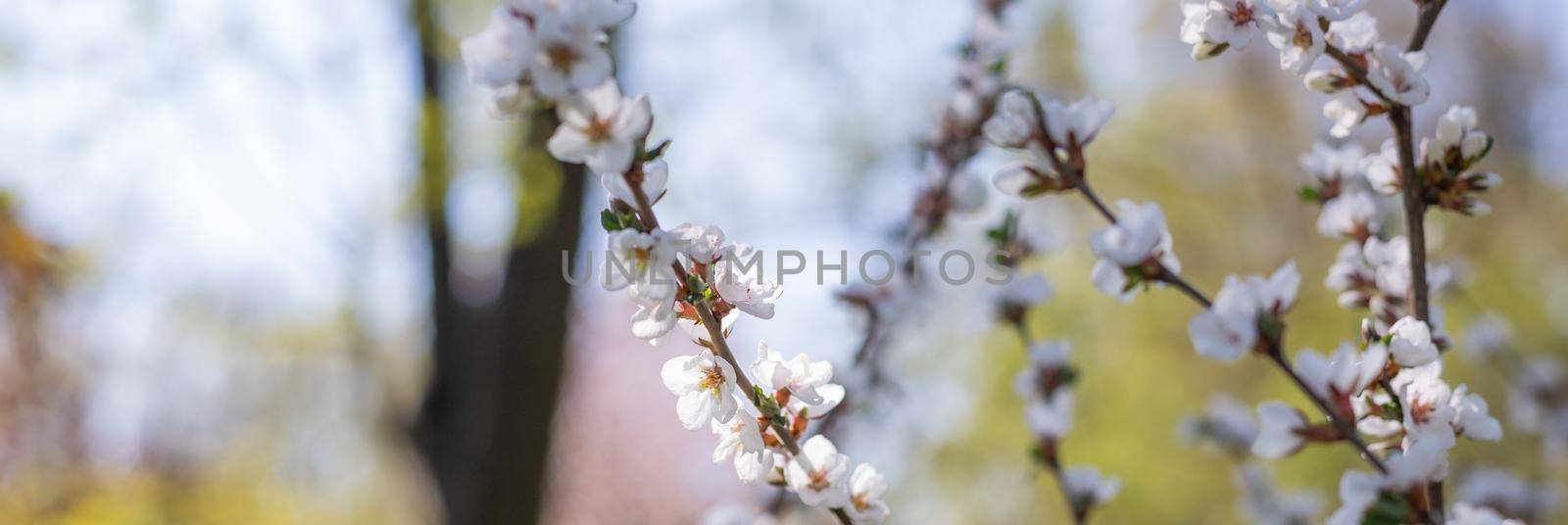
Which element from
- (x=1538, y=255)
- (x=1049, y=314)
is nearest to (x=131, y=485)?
(x=1049, y=314)

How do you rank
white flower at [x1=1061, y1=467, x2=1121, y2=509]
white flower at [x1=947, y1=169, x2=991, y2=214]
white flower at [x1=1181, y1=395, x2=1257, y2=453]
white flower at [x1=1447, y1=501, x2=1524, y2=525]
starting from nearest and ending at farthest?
1. white flower at [x1=1447, y1=501, x2=1524, y2=525]
2. white flower at [x1=1061, y1=467, x2=1121, y2=509]
3. white flower at [x1=947, y1=169, x2=991, y2=214]
4. white flower at [x1=1181, y1=395, x2=1257, y2=453]

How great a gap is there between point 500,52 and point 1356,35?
0.88 meters

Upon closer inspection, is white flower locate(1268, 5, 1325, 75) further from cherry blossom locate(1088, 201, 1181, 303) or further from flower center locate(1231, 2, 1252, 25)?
cherry blossom locate(1088, 201, 1181, 303)

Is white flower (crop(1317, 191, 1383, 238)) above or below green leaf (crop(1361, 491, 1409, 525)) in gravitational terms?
above

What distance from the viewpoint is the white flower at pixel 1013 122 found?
1.05 m

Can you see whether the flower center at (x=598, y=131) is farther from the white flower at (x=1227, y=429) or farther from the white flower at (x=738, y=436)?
the white flower at (x=1227, y=429)

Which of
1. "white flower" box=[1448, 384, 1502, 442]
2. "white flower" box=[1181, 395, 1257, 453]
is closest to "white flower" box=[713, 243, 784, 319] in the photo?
"white flower" box=[1448, 384, 1502, 442]

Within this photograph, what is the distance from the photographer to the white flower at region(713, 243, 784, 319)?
86cm

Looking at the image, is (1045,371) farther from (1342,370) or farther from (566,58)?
(566,58)

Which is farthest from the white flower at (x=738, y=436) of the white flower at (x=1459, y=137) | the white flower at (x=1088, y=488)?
the white flower at (x=1459, y=137)

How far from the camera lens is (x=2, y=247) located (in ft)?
8.27

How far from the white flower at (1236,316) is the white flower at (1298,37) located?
206 mm

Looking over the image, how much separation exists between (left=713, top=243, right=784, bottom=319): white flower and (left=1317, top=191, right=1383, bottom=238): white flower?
84 centimetres

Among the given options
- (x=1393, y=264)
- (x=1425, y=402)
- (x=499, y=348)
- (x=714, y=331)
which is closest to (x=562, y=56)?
(x=714, y=331)
